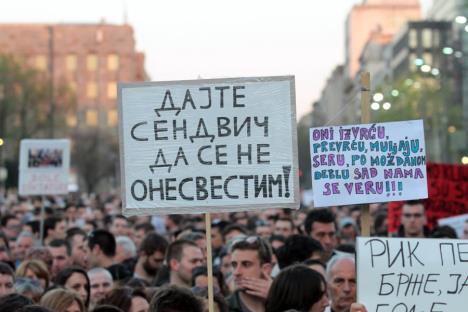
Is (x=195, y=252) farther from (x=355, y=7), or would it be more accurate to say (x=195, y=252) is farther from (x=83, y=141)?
(x=355, y=7)

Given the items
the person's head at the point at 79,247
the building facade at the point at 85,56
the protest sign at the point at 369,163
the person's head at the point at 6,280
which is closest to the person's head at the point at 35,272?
the person's head at the point at 6,280

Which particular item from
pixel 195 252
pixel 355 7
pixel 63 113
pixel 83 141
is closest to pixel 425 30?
pixel 83 141

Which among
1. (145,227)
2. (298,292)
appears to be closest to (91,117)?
(145,227)

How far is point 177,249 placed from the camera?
1027 cm

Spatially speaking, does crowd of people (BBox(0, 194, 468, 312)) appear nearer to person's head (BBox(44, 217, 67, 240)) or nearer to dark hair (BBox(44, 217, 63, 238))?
person's head (BBox(44, 217, 67, 240))

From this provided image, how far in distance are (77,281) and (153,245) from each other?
2.21 metres

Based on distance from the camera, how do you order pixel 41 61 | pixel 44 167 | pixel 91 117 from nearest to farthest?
pixel 44 167
pixel 41 61
pixel 91 117

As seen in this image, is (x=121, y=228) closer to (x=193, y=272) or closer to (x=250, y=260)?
(x=193, y=272)

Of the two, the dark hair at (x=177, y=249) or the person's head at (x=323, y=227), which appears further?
the person's head at (x=323, y=227)

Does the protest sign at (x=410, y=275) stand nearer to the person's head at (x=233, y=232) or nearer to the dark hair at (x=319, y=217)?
the dark hair at (x=319, y=217)

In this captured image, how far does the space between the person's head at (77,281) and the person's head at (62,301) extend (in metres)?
1.29

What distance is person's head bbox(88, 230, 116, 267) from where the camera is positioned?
12.0 meters

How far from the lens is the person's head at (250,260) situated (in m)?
8.63

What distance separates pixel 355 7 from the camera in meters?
164
